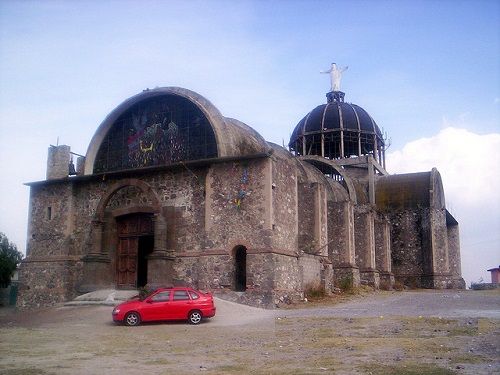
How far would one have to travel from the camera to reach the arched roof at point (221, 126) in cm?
2327

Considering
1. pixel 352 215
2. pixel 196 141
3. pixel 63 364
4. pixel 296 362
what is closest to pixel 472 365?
pixel 296 362

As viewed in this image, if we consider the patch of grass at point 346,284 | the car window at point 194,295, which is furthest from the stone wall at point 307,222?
the car window at point 194,295

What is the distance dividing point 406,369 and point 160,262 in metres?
14.9

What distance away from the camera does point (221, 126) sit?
23531 millimetres

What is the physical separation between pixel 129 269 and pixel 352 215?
41.6 ft

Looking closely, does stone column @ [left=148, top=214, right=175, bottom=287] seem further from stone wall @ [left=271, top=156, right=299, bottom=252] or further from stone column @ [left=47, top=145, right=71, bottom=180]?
stone column @ [left=47, top=145, right=71, bottom=180]

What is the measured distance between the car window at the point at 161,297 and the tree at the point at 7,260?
24690mm

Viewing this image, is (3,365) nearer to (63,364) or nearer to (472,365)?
(63,364)

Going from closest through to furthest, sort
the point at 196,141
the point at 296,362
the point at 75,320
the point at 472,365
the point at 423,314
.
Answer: the point at 472,365, the point at 296,362, the point at 423,314, the point at 75,320, the point at 196,141

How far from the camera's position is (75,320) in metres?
19.2

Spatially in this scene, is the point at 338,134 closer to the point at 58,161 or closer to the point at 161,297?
the point at 58,161

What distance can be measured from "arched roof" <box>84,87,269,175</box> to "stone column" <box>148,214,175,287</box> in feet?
13.1

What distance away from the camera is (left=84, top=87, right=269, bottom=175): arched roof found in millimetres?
23266

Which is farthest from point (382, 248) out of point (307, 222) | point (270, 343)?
point (270, 343)
